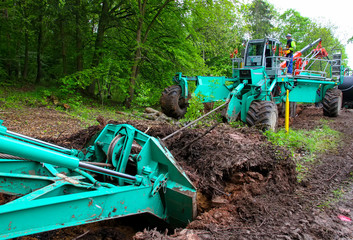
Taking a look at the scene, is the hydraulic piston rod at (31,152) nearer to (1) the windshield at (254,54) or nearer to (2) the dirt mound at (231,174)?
(2) the dirt mound at (231,174)

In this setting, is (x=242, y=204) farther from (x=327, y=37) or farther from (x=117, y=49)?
(x=327, y=37)

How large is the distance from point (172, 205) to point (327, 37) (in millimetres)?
35216

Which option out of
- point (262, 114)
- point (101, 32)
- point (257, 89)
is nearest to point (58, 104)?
point (101, 32)

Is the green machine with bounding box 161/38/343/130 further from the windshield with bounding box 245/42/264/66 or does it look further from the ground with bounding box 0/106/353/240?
the ground with bounding box 0/106/353/240

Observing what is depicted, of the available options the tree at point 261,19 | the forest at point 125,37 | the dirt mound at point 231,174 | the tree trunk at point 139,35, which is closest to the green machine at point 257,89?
the dirt mound at point 231,174

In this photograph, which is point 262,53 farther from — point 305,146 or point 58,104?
point 58,104

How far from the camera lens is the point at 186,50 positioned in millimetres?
14523

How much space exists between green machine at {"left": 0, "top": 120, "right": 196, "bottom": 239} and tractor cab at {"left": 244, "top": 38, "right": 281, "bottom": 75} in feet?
23.4

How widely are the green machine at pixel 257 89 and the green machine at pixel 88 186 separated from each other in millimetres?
4140

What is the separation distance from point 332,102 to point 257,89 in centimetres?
542

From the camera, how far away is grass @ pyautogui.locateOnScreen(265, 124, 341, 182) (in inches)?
214

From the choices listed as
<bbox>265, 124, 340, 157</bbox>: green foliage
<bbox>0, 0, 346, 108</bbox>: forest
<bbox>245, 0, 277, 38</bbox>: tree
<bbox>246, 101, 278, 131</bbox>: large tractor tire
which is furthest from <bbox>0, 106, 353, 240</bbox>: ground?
<bbox>245, 0, 277, 38</bbox>: tree

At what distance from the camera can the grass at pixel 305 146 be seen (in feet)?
17.9

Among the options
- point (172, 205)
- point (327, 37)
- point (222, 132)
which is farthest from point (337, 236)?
point (327, 37)
